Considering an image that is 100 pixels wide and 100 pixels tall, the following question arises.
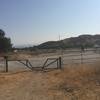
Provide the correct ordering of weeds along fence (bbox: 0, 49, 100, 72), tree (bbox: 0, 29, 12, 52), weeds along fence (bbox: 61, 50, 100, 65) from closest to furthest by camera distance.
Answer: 1. weeds along fence (bbox: 0, 49, 100, 72)
2. weeds along fence (bbox: 61, 50, 100, 65)
3. tree (bbox: 0, 29, 12, 52)

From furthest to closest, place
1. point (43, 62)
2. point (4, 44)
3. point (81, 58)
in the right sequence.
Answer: point (4, 44), point (43, 62), point (81, 58)

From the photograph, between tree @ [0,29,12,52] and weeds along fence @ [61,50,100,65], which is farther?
tree @ [0,29,12,52]

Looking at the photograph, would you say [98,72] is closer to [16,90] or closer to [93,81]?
[93,81]

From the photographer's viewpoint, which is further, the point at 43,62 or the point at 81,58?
the point at 43,62

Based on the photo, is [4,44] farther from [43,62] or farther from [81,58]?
[81,58]

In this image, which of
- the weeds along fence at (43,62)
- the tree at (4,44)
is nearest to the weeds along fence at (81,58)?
the weeds along fence at (43,62)

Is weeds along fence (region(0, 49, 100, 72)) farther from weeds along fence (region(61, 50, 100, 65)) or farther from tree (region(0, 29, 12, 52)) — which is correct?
tree (region(0, 29, 12, 52))

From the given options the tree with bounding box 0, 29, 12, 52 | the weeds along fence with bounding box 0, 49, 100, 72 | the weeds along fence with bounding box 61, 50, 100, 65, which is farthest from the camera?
the tree with bounding box 0, 29, 12, 52

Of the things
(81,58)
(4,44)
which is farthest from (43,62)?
(4,44)

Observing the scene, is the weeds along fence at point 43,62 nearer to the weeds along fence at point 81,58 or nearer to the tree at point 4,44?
the weeds along fence at point 81,58

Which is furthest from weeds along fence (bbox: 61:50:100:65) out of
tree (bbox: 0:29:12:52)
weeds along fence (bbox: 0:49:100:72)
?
tree (bbox: 0:29:12:52)

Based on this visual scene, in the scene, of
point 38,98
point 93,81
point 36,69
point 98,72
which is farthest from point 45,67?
point 38,98

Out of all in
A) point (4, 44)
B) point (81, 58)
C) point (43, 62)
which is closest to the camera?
point (81, 58)

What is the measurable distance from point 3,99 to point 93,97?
13.1 feet
